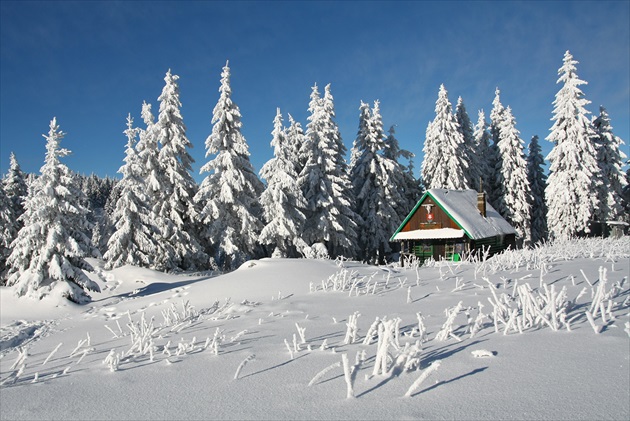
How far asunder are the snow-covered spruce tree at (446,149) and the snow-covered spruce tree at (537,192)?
29.8ft

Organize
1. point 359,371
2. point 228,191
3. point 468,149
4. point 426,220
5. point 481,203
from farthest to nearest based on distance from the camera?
1. point 468,149
2. point 481,203
3. point 426,220
4. point 228,191
5. point 359,371

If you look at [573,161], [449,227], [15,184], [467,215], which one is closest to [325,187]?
[449,227]

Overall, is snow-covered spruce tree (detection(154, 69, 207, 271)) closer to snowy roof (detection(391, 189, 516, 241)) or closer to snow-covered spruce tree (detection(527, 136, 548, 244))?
snowy roof (detection(391, 189, 516, 241))

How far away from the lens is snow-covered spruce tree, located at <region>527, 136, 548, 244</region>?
39.0 metres

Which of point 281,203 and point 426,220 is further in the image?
point 426,220

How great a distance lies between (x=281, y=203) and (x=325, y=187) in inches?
155

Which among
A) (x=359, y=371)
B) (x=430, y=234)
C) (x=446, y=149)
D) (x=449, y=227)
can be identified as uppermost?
(x=446, y=149)

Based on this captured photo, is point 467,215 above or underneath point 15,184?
underneath

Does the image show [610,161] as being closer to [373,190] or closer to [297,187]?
[373,190]

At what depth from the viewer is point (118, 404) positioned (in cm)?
315

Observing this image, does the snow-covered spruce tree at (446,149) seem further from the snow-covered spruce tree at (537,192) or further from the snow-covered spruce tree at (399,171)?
the snow-covered spruce tree at (537,192)

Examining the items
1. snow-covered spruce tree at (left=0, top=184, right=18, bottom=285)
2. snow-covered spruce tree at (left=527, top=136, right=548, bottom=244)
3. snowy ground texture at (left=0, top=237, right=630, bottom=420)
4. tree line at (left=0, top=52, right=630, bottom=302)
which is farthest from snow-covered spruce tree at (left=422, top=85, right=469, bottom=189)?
snow-covered spruce tree at (left=0, top=184, right=18, bottom=285)

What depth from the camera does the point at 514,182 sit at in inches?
→ 1385

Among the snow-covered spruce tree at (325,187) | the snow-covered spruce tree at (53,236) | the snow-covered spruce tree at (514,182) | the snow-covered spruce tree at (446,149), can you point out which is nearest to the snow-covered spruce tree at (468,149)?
the snow-covered spruce tree at (446,149)
